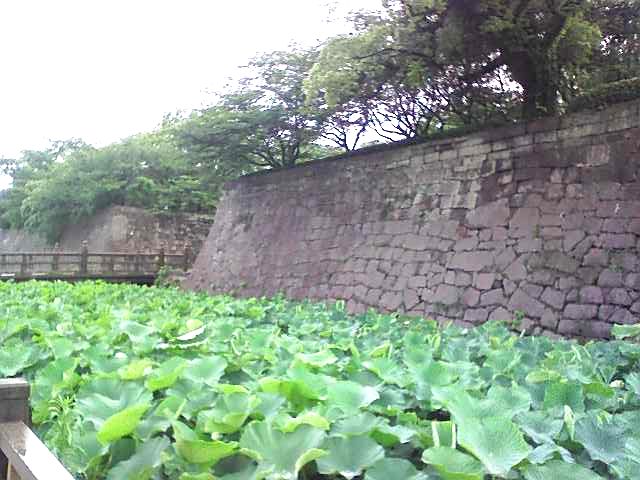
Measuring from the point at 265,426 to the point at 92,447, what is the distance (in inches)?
13.9

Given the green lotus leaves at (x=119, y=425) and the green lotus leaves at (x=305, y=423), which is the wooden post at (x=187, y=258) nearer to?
the green lotus leaves at (x=119, y=425)

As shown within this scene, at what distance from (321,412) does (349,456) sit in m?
0.16

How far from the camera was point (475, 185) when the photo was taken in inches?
303

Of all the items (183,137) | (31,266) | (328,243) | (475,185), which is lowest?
(31,266)

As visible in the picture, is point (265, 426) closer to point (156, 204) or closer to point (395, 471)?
point (395, 471)

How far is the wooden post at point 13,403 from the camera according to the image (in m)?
1.52

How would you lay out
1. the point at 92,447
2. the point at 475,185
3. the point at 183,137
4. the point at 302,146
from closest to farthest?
the point at 92,447, the point at 475,185, the point at 183,137, the point at 302,146

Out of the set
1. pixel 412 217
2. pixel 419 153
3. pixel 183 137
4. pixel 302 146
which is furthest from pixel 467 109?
pixel 183 137

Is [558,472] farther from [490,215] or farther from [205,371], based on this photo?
[490,215]

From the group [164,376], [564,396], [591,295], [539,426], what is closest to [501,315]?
[591,295]

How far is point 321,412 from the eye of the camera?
3.85ft

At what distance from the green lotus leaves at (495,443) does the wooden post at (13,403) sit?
1.13m

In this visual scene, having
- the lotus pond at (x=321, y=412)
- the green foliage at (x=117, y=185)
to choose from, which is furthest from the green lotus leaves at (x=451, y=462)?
the green foliage at (x=117, y=185)

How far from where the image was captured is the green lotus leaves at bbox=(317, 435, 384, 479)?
1001mm
